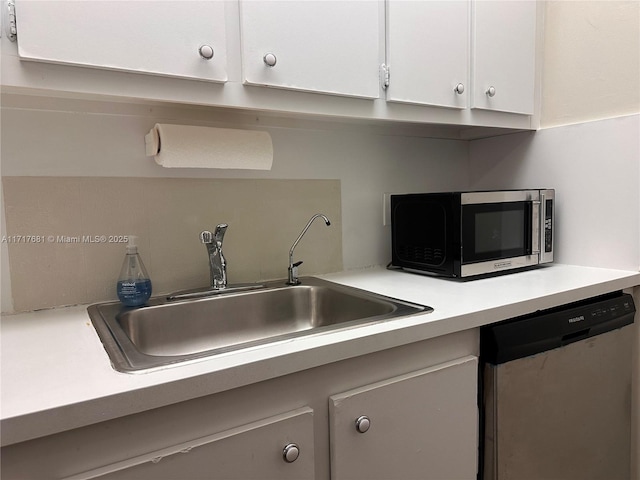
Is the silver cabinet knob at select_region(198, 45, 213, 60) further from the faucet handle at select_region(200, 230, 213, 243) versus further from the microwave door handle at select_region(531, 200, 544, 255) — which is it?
the microwave door handle at select_region(531, 200, 544, 255)

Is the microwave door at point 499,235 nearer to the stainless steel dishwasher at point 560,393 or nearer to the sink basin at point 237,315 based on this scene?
the stainless steel dishwasher at point 560,393

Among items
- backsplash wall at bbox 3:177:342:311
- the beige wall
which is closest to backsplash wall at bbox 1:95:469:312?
backsplash wall at bbox 3:177:342:311

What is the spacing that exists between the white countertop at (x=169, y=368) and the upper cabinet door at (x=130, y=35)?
0.58 metres

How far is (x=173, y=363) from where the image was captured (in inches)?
30.5

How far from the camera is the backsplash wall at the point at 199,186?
115cm

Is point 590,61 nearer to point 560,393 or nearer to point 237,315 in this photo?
point 560,393

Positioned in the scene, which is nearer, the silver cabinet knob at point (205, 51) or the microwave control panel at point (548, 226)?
the silver cabinet knob at point (205, 51)

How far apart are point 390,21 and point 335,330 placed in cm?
92

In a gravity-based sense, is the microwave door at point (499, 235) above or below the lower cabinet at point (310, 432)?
above

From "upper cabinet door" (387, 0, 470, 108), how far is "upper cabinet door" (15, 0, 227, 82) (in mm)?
529

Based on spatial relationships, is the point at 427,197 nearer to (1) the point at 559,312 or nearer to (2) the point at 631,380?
(1) the point at 559,312

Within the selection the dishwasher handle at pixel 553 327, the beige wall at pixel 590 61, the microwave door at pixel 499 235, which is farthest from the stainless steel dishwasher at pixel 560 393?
the beige wall at pixel 590 61

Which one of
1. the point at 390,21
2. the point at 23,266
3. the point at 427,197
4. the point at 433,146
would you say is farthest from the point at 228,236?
the point at 433,146

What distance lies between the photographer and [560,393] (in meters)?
1.24
